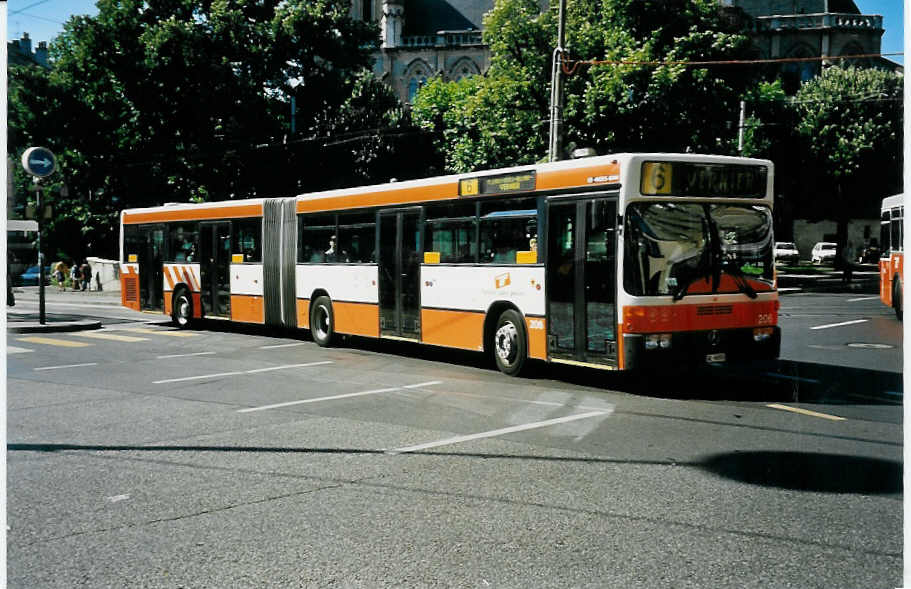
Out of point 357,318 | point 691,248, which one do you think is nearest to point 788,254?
point 357,318

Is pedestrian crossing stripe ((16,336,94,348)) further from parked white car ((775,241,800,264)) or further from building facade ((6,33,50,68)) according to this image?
parked white car ((775,241,800,264))

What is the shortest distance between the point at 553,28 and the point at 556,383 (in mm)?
24966

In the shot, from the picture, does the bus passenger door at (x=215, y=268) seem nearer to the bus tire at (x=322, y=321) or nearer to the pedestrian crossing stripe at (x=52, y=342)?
the pedestrian crossing stripe at (x=52, y=342)

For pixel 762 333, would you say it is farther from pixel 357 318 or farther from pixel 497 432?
pixel 357 318

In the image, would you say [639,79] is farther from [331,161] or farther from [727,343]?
[727,343]

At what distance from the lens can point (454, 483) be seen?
634 cm

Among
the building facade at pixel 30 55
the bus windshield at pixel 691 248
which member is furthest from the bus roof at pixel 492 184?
the building facade at pixel 30 55

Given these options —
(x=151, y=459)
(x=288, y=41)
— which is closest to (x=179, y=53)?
(x=288, y=41)

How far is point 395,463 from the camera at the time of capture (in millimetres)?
6992

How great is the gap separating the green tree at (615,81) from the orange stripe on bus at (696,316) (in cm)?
2180

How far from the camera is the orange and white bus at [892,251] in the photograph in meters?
19.7

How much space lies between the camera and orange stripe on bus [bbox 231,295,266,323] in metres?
18.7

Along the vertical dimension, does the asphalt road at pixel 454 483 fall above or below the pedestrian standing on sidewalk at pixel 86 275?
below

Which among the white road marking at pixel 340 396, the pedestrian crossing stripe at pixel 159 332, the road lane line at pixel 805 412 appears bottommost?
the pedestrian crossing stripe at pixel 159 332
